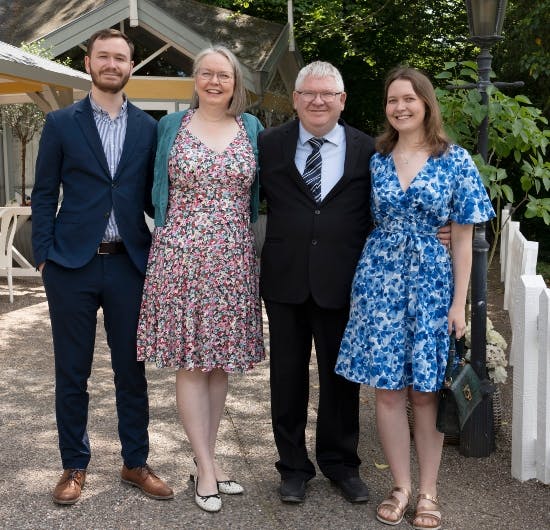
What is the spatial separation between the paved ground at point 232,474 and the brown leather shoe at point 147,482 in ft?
0.14

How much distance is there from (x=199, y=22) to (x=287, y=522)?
40.6ft

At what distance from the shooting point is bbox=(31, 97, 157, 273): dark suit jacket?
340 cm

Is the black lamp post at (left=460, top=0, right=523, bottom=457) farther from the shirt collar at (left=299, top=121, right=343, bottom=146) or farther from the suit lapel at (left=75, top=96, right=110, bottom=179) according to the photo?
the suit lapel at (left=75, top=96, right=110, bottom=179)

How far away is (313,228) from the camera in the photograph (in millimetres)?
3461

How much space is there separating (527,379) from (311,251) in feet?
4.19

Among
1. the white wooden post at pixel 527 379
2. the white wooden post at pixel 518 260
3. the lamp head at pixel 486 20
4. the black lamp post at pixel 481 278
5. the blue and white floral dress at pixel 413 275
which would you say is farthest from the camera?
the white wooden post at pixel 518 260

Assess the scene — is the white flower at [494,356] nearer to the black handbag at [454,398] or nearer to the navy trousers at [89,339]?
the black handbag at [454,398]

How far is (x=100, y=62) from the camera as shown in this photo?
342 centimetres

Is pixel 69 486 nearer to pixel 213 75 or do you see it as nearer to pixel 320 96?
pixel 213 75

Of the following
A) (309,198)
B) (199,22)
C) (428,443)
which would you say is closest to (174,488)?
(428,443)

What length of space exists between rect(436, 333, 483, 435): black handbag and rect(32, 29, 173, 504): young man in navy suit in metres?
1.30

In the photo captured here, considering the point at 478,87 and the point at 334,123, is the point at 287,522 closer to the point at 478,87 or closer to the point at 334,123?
the point at 334,123

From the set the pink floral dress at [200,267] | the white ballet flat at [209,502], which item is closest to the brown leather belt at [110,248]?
the pink floral dress at [200,267]

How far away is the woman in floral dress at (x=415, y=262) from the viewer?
10.8ft
